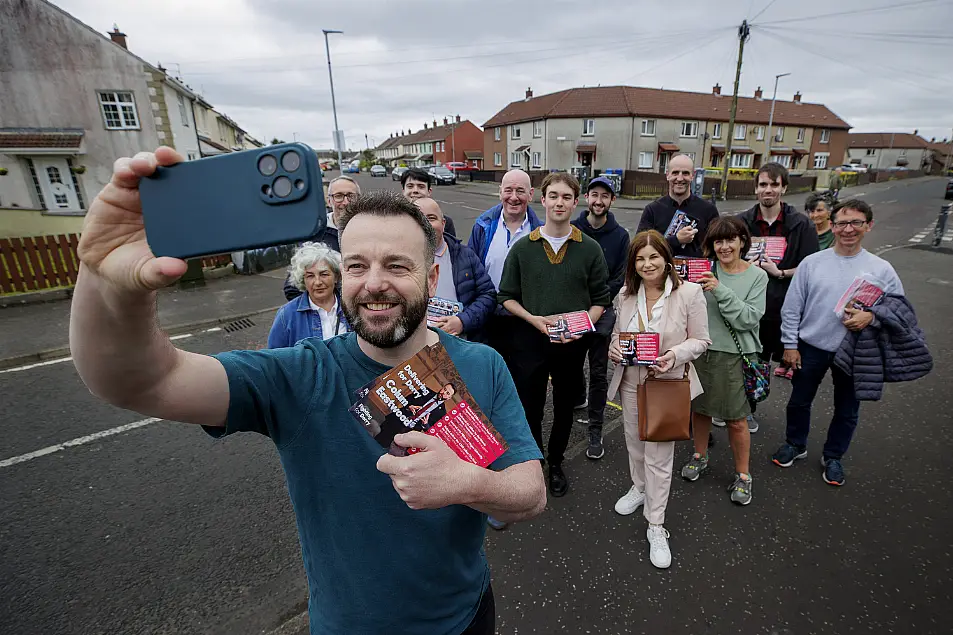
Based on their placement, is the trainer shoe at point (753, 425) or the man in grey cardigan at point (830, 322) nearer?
the man in grey cardigan at point (830, 322)

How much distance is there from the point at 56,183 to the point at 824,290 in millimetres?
28763

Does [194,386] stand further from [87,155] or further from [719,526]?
[87,155]

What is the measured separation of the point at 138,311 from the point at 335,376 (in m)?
0.53

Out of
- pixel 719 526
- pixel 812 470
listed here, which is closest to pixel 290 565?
pixel 719 526

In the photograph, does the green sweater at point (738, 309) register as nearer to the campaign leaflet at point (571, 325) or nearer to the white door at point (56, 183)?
the campaign leaflet at point (571, 325)

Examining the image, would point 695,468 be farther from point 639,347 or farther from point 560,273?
point 560,273

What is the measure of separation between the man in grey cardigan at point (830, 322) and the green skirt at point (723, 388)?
0.72 meters

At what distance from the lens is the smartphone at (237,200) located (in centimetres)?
94

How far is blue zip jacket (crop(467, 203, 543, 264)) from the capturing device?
4.48 m

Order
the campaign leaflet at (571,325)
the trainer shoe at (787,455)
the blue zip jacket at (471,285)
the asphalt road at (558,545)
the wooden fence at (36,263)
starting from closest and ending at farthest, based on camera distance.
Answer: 1. the asphalt road at (558,545)
2. the campaign leaflet at (571,325)
3. the blue zip jacket at (471,285)
4. the trainer shoe at (787,455)
5. the wooden fence at (36,263)

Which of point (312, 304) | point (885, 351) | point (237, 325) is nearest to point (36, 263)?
point (237, 325)

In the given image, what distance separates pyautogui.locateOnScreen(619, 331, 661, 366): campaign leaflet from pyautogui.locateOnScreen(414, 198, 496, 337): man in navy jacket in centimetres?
111

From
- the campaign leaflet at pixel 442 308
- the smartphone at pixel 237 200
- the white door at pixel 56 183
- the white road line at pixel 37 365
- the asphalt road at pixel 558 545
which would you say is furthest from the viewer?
the white door at pixel 56 183

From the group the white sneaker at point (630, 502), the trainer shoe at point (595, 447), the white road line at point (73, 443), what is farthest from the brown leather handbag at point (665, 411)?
the white road line at point (73, 443)
